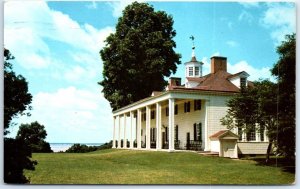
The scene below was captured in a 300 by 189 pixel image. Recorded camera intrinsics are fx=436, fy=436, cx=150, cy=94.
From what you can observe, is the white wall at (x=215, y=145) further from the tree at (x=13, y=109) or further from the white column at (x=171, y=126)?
the tree at (x=13, y=109)

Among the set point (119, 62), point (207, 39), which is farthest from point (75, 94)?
point (119, 62)

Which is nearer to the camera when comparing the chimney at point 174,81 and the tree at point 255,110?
the tree at point 255,110

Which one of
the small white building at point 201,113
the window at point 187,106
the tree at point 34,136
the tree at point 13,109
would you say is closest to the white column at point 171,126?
the small white building at point 201,113

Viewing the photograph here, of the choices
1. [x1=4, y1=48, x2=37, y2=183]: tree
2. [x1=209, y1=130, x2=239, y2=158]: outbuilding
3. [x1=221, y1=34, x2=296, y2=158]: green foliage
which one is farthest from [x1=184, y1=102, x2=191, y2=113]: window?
[x1=4, y1=48, x2=37, y2=183]: tree

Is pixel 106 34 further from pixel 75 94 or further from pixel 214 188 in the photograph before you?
pixel 214 188

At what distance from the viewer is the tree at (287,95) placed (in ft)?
41.5

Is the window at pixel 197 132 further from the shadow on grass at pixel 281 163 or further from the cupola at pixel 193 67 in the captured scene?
the shadow on grass at pixel 281 163

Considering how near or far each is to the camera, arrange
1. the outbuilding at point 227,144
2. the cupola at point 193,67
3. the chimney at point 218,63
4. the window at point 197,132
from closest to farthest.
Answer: the chimney at point 218,63, the cupola at point 193,67, the outbuilding at point 227,144, the window at point 197,132

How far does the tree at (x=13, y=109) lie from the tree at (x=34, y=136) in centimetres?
29

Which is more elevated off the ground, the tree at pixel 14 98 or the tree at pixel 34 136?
the tree at pixel 14 98

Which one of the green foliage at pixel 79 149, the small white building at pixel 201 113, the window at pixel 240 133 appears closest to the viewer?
the green foliage at pixel 79 149

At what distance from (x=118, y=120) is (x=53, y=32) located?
9.83 meters

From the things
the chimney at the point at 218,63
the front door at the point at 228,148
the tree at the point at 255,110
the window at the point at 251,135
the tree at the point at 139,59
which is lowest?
the front door at the point at 228,148

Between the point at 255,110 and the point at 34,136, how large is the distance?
7980 millimetres
